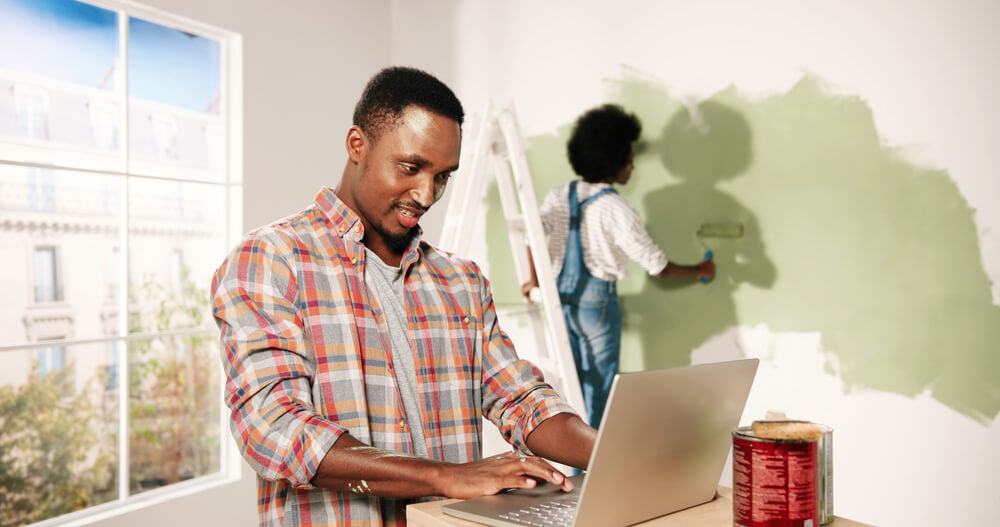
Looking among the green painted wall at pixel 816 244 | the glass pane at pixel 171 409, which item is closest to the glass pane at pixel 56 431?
the glass pane at pixel 171 409

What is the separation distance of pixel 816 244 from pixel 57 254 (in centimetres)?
283

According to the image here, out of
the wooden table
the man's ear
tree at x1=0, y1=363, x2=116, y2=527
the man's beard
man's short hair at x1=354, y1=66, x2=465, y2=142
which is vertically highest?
man's short hair at x1=354, y1=66, x2=465, y2=142

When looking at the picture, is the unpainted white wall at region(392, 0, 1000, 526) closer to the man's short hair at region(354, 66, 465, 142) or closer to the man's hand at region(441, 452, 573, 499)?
the man's short hair at region(354, 66, 465, 142)

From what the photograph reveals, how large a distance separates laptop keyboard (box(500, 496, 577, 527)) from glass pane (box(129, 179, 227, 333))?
8.24 ft

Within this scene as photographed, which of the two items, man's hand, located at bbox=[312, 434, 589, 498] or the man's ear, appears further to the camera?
the man's ear

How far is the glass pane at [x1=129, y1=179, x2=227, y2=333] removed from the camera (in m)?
3.10

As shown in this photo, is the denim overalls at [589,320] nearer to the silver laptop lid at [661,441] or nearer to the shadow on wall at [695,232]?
the shadow on wall at [695,232]

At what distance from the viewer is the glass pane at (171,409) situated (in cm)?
321

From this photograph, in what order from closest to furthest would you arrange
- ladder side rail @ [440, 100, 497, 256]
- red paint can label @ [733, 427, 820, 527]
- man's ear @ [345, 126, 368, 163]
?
red paint can label @ [733, 427, 820, 527]
man's ear @ [345, 126, 368, 163]
ladder side rail @ [440, 100, 497, 256]

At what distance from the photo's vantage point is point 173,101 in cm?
318

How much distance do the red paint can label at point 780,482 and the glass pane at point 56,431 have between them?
9.06 feet

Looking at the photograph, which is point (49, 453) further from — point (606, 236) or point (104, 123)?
point (606, 236)

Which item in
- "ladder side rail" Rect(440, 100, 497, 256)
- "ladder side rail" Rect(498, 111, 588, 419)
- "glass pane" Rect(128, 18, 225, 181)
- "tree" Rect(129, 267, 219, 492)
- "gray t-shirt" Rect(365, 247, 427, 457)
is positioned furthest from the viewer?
"tree" Rect(129, 267, 219, 492)

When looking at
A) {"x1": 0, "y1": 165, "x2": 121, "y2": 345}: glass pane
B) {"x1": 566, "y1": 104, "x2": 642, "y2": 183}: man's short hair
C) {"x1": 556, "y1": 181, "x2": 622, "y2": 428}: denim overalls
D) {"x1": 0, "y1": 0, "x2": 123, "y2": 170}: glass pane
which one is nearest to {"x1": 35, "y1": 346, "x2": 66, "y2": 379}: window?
{"x1": 0, "y1": 165, "x2": 121, "y2": 345}: glass pane
